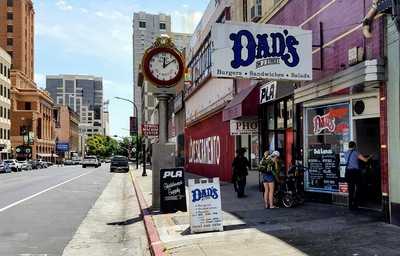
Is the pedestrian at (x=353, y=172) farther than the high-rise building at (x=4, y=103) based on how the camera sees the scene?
No

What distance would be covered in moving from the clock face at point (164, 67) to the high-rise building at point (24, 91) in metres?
98.8

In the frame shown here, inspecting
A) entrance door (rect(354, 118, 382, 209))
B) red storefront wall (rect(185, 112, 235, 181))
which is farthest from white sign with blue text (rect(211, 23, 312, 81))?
red storefront wall (rect(185, 112, 235, 181))

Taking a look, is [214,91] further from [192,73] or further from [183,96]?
[183,96]

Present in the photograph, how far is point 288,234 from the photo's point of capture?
10672 mm

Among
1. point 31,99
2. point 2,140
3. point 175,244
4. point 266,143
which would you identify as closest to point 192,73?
point 266,143

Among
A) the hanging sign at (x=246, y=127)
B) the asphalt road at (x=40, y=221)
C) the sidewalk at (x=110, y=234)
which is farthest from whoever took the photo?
the hanging sign at (x=246, y=127)

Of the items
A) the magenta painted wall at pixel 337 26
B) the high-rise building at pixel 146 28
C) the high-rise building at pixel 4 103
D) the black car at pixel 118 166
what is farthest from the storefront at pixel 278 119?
the high-rise building at pixel 146 28

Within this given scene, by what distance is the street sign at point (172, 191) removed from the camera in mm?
15219

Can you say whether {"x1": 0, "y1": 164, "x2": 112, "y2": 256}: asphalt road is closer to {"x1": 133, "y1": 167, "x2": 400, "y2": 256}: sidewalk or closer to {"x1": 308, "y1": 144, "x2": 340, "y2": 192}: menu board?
{"x1": 133, "y1": 167, "x2": 400, "y2": 256}: sidewalk

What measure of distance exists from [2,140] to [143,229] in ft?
264

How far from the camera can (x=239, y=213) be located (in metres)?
14.4

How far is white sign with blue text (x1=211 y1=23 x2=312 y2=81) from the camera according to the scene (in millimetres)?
13359

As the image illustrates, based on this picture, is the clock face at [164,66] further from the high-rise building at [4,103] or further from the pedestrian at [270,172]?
the high-rise building at [4,103]

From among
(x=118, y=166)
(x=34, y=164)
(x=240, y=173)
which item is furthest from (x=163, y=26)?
(x=240, y=173)
